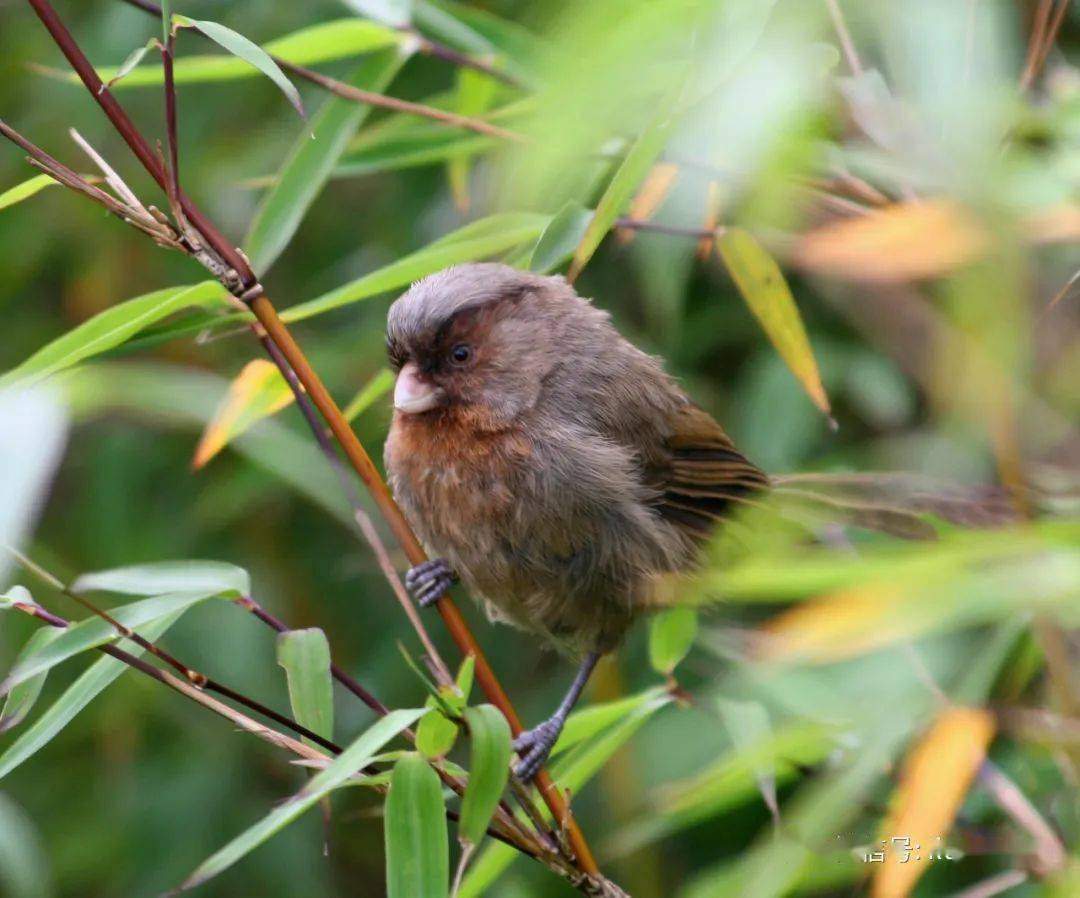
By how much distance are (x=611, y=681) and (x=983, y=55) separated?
1.87 metres

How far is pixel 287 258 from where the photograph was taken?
3.69 metres

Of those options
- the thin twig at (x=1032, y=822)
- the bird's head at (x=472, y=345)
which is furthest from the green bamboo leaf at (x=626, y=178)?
the thin twig at (x=1032, y=822)

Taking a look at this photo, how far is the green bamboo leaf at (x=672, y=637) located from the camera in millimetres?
2010

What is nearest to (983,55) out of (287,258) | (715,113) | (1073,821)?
(715,113)

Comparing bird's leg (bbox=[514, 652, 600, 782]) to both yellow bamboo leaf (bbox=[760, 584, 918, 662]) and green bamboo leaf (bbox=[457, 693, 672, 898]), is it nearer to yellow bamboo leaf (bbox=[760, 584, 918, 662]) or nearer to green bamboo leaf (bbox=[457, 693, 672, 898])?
green bamboo leaf (bbox=[457, 693, 672, 898])

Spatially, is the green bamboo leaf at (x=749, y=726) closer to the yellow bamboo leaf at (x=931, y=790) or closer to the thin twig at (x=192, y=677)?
the yellow bamboo leaf at (x=931, y=790)

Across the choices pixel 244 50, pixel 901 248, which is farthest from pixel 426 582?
pixel 901 248

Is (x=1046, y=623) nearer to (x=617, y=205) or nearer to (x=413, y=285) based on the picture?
(x=617, y=205)

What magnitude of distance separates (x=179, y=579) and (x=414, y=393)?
0.69 m

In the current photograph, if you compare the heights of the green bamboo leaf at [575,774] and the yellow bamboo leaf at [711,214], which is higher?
the yellow bamboo leaf at [711,214]

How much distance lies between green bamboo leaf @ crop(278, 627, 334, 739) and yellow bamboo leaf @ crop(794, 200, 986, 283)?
2.22 ft

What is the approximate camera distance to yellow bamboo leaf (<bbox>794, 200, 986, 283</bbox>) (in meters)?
1.25

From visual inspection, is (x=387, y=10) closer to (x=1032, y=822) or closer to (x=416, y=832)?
(x=416, y=832)

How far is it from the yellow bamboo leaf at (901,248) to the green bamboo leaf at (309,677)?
2.22 feet
